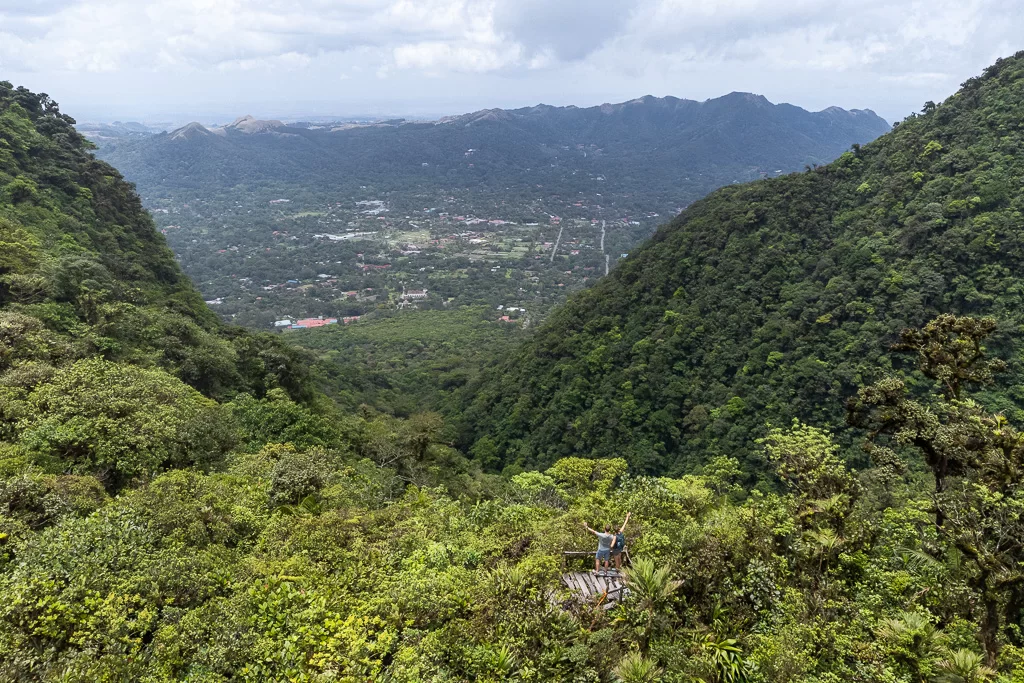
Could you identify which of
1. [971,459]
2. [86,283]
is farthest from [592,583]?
[86,283]

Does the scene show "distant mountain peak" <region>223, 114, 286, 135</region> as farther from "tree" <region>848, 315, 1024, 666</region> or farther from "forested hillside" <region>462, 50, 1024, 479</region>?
"tree" <region>848, 315, 1024, 666</region>

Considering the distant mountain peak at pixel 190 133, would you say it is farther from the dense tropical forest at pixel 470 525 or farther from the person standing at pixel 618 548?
the person standing at pixel 618 548

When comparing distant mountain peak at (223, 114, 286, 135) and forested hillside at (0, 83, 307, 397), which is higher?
distant mountain peak at (223, 114, 286, 135)

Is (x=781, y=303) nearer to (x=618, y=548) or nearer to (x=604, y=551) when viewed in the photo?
(x=618, y=548)

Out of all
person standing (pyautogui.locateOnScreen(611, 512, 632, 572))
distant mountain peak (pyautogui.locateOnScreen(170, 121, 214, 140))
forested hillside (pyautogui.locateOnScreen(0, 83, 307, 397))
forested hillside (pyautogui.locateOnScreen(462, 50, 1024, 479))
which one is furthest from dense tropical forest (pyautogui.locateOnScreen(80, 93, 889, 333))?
person standing (pyautogui.locateOnScreen(611, 512, 632, 572))

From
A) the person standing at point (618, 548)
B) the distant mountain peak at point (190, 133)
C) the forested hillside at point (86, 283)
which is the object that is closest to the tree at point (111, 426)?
the forested hillside at point (86, 283)

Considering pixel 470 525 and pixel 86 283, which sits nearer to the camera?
pixel 470 525

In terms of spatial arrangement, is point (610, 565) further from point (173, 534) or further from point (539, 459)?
point (539, 459)
